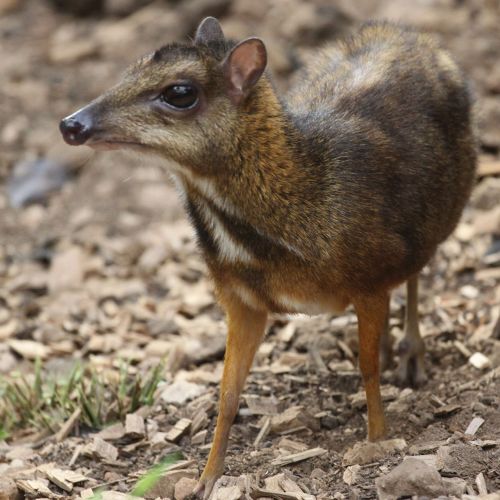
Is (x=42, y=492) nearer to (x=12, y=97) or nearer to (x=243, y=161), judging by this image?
(x=243, y=161)

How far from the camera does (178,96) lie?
17.3 ft

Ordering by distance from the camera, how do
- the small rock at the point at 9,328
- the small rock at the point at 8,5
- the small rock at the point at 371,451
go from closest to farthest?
the small rock at the point at 371,451, the small rock at the point at 9,328, the small rock at the point at 8,5

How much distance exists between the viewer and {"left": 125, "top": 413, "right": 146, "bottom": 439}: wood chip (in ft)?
21.5

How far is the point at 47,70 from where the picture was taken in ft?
42.3

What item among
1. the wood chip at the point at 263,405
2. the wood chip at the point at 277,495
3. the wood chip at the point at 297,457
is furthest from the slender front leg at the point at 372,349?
the wood chip at the point at 277,495

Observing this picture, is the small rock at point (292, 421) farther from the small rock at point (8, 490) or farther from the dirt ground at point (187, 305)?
the small rock at point (8, 490)

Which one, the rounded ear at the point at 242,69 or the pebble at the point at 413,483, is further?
the rounded ear at the point at 242,69

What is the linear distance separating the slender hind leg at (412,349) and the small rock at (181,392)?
1.38 meters

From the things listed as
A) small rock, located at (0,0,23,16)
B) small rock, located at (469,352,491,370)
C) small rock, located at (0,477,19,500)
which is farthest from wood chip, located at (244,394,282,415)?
Answer: small rock, located at (0,0,23,16)

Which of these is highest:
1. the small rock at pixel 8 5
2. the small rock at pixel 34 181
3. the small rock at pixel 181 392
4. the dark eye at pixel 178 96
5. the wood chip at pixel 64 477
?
the small rock at pixel 8 5

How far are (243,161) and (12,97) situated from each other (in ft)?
25.3

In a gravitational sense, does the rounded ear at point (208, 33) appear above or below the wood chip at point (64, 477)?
above

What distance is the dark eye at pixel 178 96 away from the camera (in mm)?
5277

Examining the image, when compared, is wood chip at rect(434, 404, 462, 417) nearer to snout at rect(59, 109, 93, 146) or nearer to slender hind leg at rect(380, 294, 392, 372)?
slender hind leg at rect(380, 294, 392, 372)
